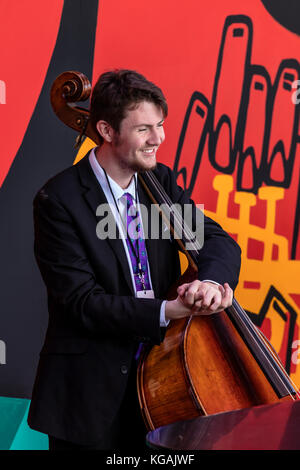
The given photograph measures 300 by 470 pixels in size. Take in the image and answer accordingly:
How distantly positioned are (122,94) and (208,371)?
0.82 meters

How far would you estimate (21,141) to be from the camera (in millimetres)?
2852

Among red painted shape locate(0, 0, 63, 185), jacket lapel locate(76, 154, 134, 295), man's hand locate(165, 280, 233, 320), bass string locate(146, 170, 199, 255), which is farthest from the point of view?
red painted shape locate(0, 0, 63, 185)

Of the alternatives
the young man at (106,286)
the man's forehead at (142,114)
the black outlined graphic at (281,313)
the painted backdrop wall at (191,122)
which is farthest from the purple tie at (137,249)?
the black outlined graphic at (281,313)

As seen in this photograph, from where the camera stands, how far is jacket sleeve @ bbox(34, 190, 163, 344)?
1593 mm

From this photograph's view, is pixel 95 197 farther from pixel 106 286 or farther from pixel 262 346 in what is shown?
pixel 262 346

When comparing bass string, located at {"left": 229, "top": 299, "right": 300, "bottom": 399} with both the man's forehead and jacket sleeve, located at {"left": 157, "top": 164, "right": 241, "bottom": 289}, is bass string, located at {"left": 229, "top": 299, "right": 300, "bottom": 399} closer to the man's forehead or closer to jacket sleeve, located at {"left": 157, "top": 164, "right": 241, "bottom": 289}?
jacket sleeve, located at {"left": 157, "top": 164, "right": 241, "bottom": 289}

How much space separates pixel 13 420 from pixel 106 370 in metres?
1.32

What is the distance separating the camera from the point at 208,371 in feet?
5.21

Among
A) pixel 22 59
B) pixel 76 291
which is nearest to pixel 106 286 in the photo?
pixel 76 291

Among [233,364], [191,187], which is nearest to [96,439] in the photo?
[233,364]

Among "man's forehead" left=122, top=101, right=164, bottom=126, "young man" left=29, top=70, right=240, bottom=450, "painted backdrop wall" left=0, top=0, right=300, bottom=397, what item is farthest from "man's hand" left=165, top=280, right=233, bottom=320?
"painted backdrop wall" left=0, top=0, right=300, bottom=397

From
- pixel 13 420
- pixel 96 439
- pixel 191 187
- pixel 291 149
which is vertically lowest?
pixel 13 420

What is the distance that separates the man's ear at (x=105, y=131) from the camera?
180cm
